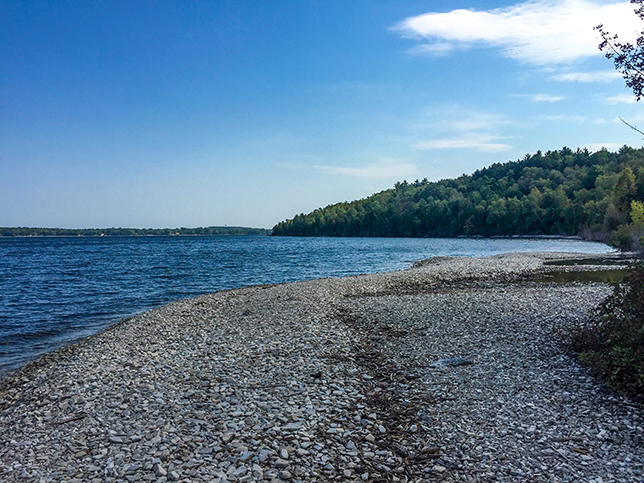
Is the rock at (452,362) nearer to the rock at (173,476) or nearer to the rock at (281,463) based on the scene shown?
the rock at (281,463)

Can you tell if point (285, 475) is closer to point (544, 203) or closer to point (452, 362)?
point (452, 362)

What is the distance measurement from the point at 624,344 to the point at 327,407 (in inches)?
247

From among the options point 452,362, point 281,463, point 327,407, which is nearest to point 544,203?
point 452,362

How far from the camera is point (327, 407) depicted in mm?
8859

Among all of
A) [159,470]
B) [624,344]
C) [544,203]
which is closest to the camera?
[159,470]

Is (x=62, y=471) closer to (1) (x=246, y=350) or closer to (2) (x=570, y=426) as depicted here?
(1) (x=246, y=350)

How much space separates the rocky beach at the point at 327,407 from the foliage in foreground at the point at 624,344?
0.35 meters

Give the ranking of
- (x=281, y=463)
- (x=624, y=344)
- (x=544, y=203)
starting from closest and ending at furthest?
(x=281, y=463)
(x=624, y=344)
(x=544, y=203)

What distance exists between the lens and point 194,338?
15.4 m

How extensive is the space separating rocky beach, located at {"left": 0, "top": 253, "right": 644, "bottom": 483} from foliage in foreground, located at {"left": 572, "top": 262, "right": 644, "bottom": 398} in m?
0.35

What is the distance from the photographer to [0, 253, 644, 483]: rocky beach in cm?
679

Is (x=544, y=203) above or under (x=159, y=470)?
above

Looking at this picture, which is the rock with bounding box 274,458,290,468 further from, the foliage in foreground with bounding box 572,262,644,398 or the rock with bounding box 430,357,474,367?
the foliage in foreground with bounding box 572,262,644,398

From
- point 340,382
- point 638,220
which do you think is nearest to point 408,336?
point 340,382
